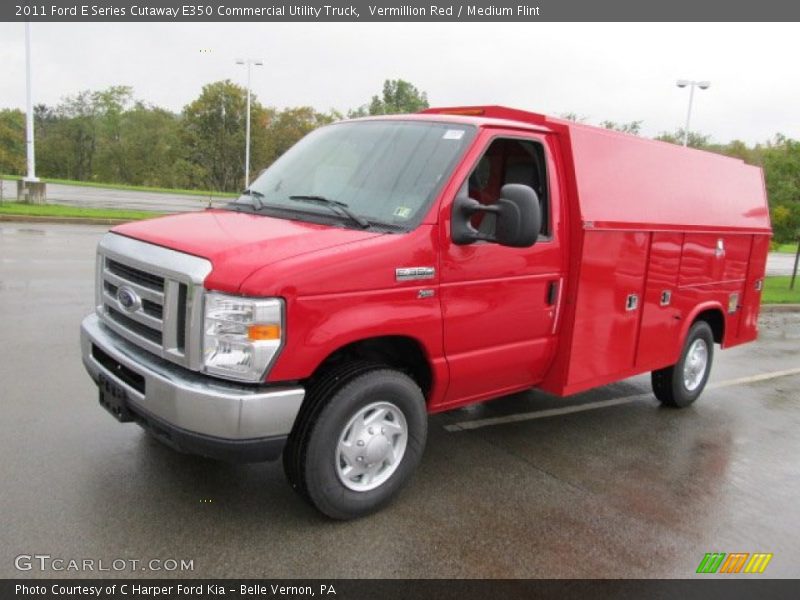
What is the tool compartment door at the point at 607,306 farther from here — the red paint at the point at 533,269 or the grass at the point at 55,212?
the grass at the point at 55,212

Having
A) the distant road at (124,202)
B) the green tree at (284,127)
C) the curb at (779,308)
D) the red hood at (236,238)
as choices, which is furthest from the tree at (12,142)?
the red hood at (236,238)

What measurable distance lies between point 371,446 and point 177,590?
3.98 feet

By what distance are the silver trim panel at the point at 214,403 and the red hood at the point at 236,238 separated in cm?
50

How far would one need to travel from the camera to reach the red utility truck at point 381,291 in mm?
3121

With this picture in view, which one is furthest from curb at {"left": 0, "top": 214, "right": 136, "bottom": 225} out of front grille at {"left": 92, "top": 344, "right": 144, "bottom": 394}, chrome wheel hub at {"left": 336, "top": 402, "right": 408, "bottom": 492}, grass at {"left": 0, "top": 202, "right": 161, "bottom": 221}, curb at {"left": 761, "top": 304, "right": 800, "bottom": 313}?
curb at {"left": 761, "top": 304, "right": 800, "bottom": 313}

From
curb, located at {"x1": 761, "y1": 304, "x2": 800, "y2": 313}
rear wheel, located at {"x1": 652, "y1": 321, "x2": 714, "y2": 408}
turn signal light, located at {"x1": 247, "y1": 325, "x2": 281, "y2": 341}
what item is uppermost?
turn signal light, located at {"x1": 247, "y1": 325, "x2": 281, "y2": 341}

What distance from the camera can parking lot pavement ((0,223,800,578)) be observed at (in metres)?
3.29

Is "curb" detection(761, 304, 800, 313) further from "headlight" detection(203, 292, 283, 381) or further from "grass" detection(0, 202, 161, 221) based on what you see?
"grass" detection(0, 202, 161, 221)

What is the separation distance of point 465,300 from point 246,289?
4.69 ft

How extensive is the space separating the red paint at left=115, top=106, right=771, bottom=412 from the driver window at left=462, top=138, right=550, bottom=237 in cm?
6

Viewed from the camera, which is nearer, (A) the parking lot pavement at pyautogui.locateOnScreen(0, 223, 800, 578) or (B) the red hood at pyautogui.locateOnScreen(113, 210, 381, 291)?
(B) the red hood at pyautogui.locateOnScreen(113, 210, 381, 291)

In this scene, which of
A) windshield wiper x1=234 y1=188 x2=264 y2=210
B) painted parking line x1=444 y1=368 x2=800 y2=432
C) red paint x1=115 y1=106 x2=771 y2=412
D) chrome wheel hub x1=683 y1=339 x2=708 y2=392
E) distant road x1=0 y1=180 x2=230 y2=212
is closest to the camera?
red paint x1=115 y1=106 x2=771 y2=412

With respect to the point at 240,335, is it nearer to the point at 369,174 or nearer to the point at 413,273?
the point at 413,273

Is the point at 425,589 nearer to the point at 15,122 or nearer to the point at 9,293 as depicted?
the point at 9,293
